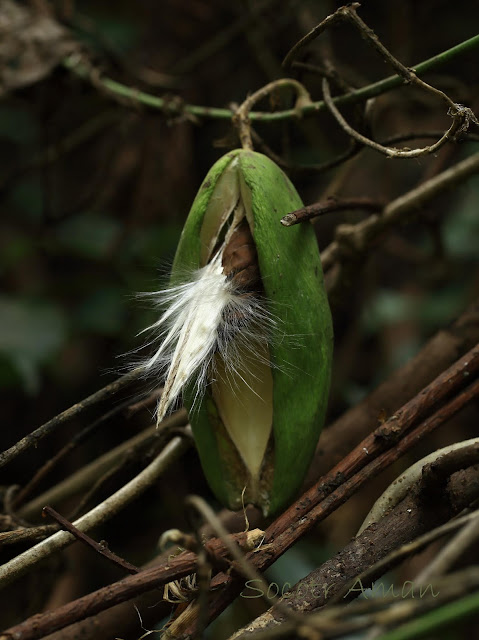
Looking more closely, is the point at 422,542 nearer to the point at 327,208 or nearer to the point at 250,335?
the point at 250,335

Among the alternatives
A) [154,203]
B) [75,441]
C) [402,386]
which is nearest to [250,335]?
[75,441]

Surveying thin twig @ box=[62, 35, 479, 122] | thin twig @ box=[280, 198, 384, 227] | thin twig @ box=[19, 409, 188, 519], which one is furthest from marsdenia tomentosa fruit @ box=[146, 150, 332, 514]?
thin twig @ box=[19, 409, 188, 519]

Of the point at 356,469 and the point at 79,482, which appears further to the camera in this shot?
the point at 79,482

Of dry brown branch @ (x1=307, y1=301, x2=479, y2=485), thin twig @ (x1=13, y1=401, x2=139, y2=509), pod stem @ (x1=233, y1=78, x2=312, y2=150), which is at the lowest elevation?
dry brown branch @ (x1=307, y1=301, x2=479, y2=485)

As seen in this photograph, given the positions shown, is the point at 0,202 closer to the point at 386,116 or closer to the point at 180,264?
the point at 386,116

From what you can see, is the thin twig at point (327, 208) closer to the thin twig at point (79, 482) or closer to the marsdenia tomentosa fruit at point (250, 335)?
the marsdenia tomentosa fruit at point (250, 335)

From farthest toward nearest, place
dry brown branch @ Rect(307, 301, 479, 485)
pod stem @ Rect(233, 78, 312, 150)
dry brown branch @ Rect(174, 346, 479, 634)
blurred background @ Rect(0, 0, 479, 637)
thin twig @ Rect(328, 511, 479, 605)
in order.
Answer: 1. blurred background @ Rect(0, 0, 479, 637)
2. dry brown branch @ Rect(307, 301, 479, 485)
3. pod stem @ Rect(233, 78, 312, 150)
4. dry brown branch @ Rect(174, 346, 479, 634)
5. thin twig @ Rect(328, 511, 479, 605)

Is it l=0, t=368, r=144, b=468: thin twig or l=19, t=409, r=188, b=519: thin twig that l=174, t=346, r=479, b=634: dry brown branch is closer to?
l=0, t=368, r=144, b=468: thin twig

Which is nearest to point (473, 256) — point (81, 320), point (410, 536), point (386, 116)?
point (386, 116)
